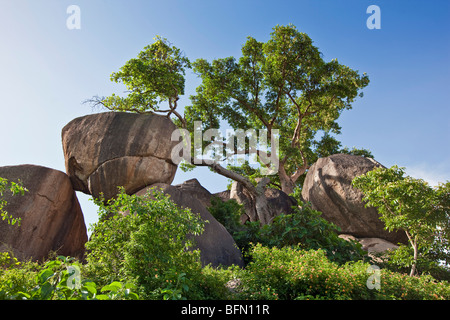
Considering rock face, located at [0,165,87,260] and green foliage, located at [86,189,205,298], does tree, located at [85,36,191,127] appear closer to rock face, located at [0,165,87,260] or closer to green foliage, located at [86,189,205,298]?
rock face, located at [0,165,87,260]

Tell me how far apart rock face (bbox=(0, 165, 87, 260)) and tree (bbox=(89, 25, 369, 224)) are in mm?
4823

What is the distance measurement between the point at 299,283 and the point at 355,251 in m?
5.11

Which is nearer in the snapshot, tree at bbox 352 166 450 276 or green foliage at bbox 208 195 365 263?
tree at bbox 352 166 450 276

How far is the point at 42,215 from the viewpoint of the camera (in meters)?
12.3

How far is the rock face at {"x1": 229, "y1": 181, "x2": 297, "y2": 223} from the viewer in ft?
57.6

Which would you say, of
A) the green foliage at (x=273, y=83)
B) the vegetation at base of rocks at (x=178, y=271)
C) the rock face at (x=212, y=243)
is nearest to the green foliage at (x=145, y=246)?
the vegetation at base of rocks at (x=178, y=271)

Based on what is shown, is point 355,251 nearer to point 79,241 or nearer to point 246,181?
point 246,181

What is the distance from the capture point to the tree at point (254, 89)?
16.5 m

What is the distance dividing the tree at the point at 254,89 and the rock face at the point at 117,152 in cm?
273

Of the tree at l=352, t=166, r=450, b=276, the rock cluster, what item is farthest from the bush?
the tree at l=352, t=166, r=450, b=276

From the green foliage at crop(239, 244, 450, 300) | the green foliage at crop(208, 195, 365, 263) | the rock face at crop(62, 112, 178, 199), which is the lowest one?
the green foliage at crop(239, 244, 450, 300)
